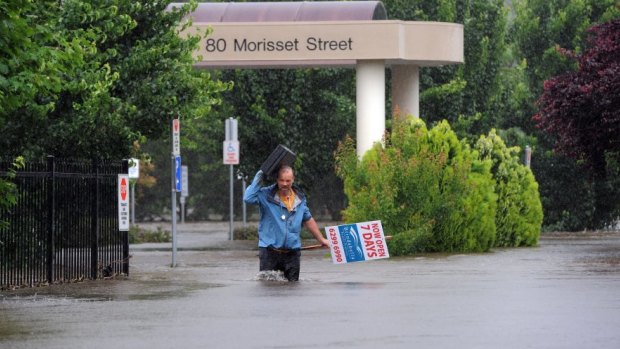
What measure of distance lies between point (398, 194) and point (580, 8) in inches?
1008

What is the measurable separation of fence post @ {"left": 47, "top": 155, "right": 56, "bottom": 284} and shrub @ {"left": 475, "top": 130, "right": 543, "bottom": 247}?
13644 millimetres

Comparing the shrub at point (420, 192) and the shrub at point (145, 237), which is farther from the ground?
the shrub at point (420, 192)

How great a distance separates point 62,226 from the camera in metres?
22.1

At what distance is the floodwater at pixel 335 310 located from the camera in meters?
12.9

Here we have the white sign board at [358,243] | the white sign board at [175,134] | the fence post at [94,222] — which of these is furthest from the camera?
the white sign board at [175,134]

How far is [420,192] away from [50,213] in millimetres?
10251

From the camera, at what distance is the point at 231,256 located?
3206 cm

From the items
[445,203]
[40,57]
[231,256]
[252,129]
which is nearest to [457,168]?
[445,203]

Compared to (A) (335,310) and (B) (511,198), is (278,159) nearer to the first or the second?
(A) (335,310)

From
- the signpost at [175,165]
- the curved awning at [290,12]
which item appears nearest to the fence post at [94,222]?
the signpost at [175,165]

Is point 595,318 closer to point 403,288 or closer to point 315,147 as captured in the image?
point 403,288

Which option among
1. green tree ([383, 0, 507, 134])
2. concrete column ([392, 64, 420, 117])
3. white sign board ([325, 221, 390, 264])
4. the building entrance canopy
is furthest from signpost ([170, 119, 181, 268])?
green tree ([383, 0, 507, 134])

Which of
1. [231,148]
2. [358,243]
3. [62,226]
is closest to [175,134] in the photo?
[62,226]

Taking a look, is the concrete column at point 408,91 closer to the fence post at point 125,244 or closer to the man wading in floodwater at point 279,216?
the fence post at point 125,244
